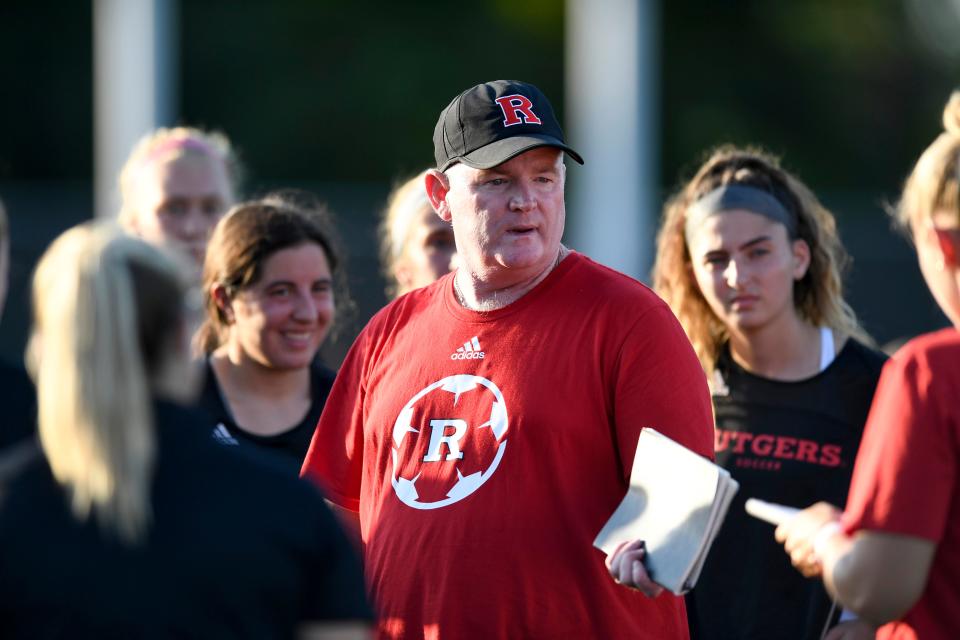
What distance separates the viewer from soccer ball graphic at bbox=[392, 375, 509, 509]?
10.4 ft

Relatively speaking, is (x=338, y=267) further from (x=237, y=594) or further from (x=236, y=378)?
(x=237, y=594)

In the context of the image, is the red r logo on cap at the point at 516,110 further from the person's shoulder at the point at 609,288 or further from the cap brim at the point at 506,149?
the person's shoulder at the point at 609,288

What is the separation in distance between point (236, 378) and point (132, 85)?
1230 centimetres

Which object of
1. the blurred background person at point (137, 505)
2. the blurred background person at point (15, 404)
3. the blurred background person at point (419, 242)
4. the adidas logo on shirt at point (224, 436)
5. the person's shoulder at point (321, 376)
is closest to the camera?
the blurred background person at point (137, 505)

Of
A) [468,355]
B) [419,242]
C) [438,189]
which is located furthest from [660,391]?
[419,242]

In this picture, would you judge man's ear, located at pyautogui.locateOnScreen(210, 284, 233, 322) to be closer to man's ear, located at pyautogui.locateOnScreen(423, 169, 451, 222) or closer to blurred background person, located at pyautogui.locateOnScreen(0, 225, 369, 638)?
man's ear, located at pyautogui.locateOnScreen(423, 169, 451, 222)

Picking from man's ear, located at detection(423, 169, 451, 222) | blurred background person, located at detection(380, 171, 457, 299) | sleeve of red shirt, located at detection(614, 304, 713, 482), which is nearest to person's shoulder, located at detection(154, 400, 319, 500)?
sleeve of red shirt, located at detection(614, 304, 713, 482)

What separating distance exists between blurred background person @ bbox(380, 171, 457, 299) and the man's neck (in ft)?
4.62

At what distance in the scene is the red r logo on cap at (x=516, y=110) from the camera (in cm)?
334

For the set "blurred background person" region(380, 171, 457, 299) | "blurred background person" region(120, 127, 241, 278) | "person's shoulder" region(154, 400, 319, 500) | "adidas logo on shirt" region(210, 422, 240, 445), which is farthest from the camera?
"blurred background person" region(120, 127, 241, 278)

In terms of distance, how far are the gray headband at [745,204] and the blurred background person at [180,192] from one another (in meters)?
2.11

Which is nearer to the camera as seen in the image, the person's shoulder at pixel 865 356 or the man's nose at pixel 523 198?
the man's nose at pixel 523 198

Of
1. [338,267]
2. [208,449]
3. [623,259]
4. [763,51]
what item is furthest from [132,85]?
[208,449]

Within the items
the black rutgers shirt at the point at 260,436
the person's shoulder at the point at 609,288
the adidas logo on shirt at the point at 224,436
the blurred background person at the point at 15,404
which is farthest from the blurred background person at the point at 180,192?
the person's shoulder at the point at 609,288
